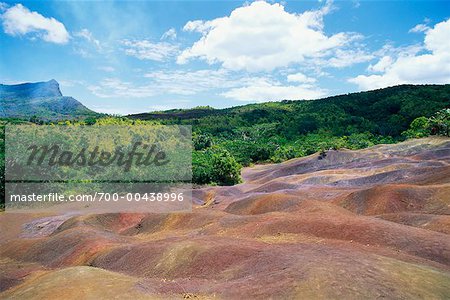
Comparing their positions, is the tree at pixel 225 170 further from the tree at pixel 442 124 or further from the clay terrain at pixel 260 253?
the tree at pixel 442 124

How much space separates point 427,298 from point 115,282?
10.0 metres

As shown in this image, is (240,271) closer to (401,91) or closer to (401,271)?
(401,271)

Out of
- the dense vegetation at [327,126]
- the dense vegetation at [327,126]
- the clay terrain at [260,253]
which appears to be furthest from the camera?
the dense vegetation at [327,126]

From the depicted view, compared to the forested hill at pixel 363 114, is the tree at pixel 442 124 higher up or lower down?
lower down

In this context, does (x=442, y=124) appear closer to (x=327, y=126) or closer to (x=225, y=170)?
(x=225, y=170)

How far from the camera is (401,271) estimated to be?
530 inches

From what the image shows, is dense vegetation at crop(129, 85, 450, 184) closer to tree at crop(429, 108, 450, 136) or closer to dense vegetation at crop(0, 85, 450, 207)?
dense vegetation at crop(0, 85, 450, 207)

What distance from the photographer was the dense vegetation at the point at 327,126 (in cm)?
11225

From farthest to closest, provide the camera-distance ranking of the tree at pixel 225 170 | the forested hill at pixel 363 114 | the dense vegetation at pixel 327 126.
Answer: the forested hill at pixel 363 114
the dense vegetation at pixel 327 126
the tree at pixel 225 170

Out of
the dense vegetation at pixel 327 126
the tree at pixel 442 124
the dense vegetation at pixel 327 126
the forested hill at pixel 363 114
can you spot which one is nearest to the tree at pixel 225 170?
the dense vegetation at pixel 327 126

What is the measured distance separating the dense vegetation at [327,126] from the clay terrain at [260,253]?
4578 cm

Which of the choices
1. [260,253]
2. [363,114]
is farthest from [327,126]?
[260,253]

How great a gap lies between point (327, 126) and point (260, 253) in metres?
135

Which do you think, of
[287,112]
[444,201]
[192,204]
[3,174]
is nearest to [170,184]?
[192,204]
